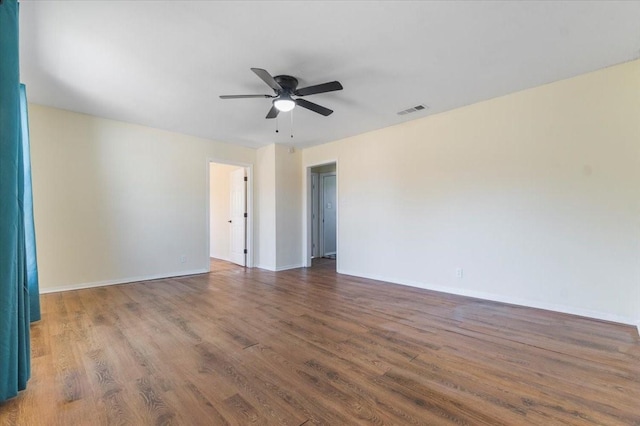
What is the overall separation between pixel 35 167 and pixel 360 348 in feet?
16.0

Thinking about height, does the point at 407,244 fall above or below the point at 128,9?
below

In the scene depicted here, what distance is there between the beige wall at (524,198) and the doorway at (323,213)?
7.68 feet

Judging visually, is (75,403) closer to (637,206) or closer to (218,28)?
(218,28)

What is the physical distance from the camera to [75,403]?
169cm

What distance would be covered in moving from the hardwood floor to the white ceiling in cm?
A: 262

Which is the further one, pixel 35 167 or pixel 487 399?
pixel 35 167

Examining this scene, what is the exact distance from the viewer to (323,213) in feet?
24.5

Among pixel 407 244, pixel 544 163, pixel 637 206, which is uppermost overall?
pixel 544 163

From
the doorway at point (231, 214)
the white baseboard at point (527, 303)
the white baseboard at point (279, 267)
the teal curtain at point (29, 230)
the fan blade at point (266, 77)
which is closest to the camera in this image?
the fan blade at point (266, 77)

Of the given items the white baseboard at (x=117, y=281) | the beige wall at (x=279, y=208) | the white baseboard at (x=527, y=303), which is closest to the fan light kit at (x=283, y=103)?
the beige wall at (x=279, y=208)

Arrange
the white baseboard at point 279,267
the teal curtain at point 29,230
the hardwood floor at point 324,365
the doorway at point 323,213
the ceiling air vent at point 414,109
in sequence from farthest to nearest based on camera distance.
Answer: the doorway at point 323,213 → the white baseboard at point 279,267 → the ceiling air vent at point 414,109 → the teal curtain at point 29,230 → the hardwood floor at point 324,365

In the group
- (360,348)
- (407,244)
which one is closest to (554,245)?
(407,244)

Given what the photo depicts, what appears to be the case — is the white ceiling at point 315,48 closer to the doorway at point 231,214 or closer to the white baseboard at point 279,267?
the doorway at point 231,214

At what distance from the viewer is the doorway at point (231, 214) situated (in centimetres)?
626
